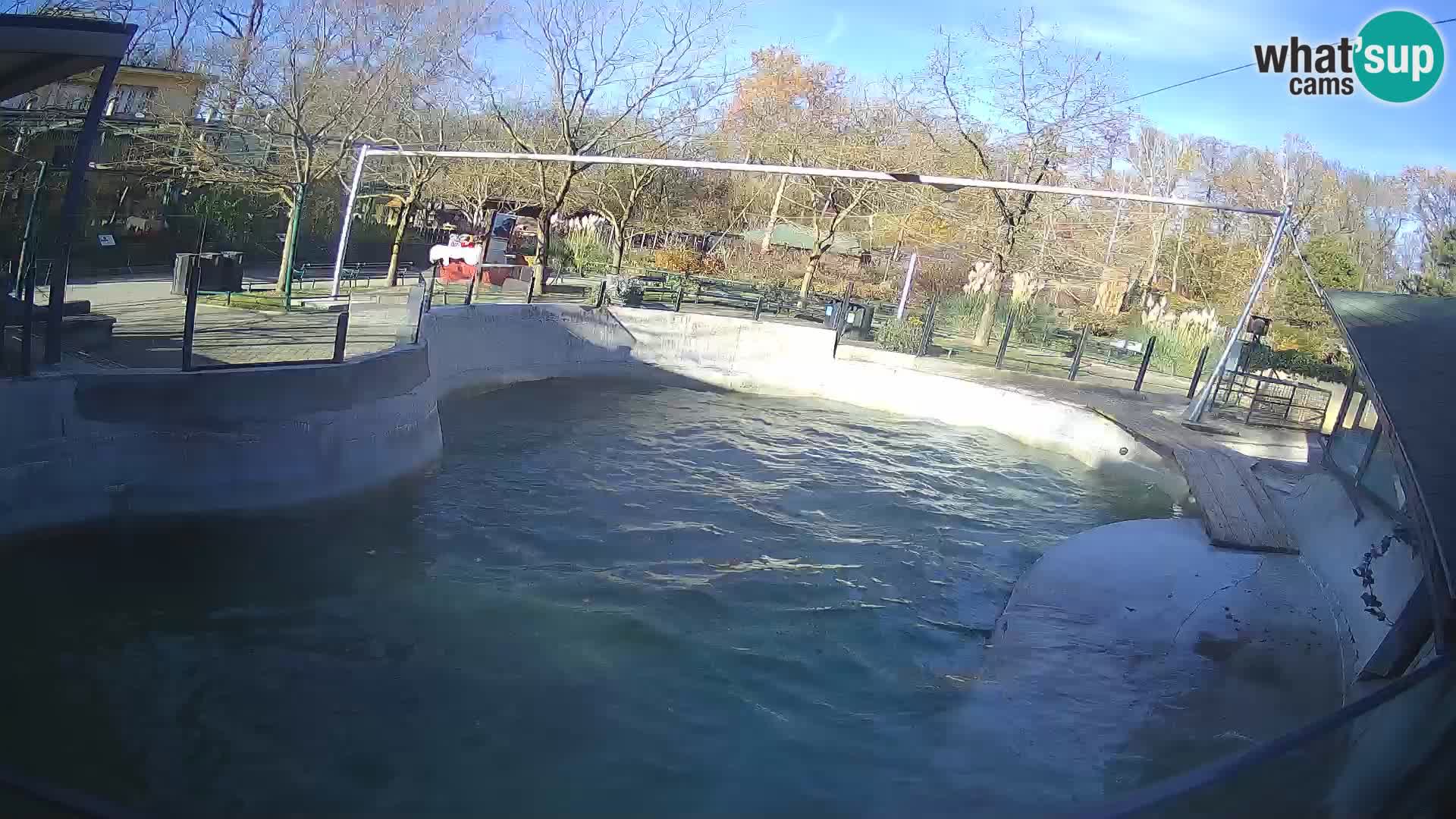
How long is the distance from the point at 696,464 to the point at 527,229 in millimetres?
26884

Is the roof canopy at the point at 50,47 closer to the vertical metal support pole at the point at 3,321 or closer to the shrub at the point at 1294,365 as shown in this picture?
the vertical metal support pole at the point at 3,321

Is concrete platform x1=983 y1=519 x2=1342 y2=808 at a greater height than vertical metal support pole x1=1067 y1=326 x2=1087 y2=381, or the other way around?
vertical metal support pole x1=1067 y1=326 x2=1087 y2=381

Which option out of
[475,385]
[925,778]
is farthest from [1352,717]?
[475,385]

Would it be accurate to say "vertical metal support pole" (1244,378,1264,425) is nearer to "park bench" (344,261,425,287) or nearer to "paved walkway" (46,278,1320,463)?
"paved walkway" (46,278,1320,463)

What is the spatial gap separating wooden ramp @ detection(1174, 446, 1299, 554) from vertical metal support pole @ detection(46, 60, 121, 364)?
36.4 feet

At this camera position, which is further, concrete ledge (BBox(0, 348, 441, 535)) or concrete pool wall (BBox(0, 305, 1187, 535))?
concrete pool wall (BBox(0, 305, 1187, 535))

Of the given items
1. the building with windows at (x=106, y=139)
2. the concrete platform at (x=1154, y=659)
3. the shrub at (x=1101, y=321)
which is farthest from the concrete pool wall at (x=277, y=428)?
the shrub at (x=1101, y=321)

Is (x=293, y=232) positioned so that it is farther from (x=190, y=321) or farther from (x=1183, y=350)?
(x=1183, y=350)

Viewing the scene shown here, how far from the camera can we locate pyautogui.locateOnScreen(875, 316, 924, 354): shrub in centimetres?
2180

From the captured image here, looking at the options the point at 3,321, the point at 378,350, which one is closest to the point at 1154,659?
the point at 378,350

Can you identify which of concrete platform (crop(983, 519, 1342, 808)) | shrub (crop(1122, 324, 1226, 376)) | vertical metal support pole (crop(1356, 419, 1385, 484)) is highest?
shrub (crop(1122, 324, 1226, 376))

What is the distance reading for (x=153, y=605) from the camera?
7.86m

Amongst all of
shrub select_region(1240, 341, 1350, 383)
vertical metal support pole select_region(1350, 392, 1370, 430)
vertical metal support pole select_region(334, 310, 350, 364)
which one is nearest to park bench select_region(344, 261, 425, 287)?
vertical metal support pole select_region(334, 310, 350, 364)

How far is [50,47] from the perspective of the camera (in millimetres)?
7648
